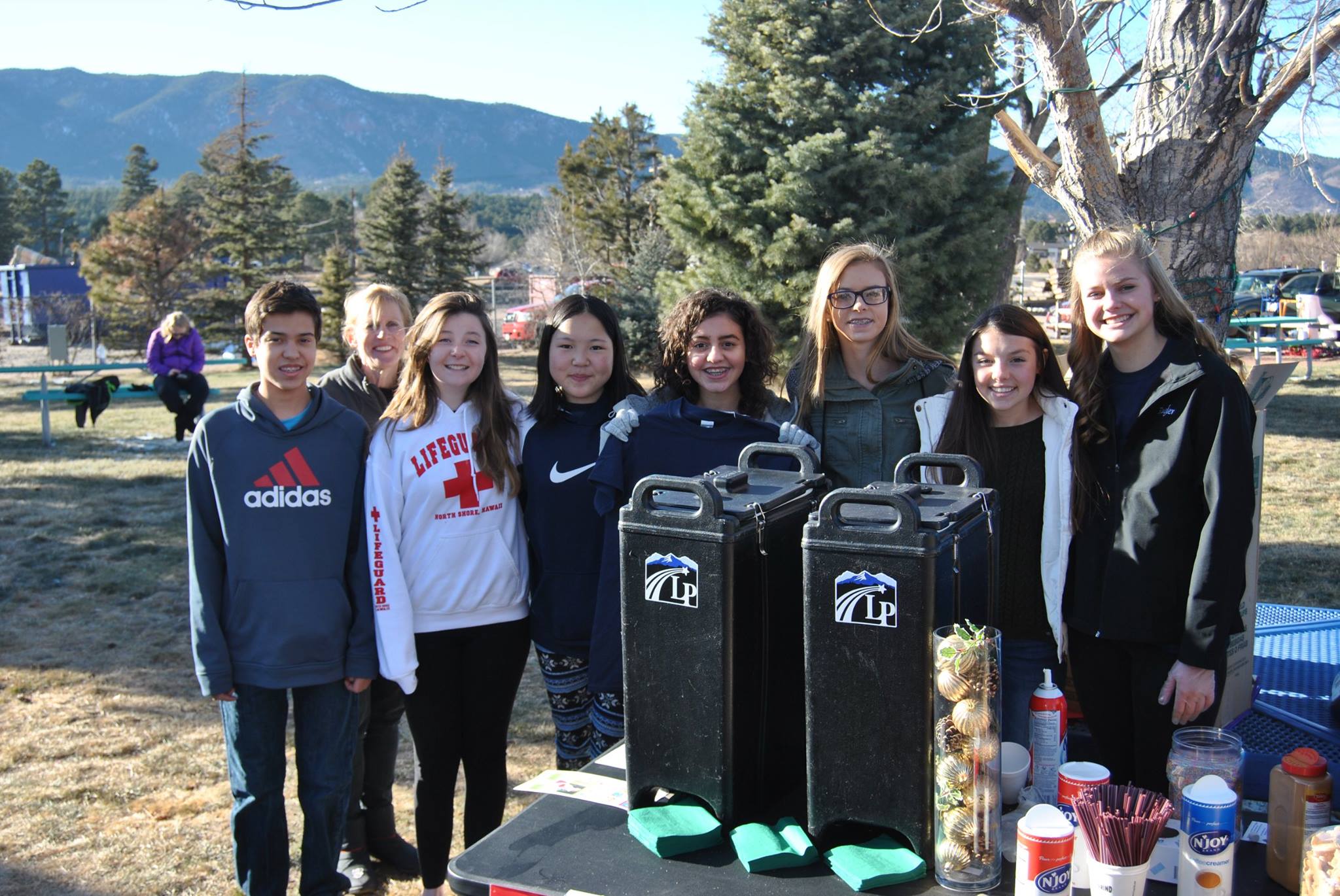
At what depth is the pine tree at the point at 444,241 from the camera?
3394 centimetres

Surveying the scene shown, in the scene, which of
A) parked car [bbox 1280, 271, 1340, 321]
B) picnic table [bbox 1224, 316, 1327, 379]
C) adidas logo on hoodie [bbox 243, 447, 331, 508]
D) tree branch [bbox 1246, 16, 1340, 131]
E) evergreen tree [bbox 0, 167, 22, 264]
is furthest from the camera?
evergreen tree [bbox 0, 167, 22, 264]

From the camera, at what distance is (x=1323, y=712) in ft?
11.0

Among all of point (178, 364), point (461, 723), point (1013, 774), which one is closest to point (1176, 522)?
point (1013, 774)

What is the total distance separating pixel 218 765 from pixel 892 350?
3.40m

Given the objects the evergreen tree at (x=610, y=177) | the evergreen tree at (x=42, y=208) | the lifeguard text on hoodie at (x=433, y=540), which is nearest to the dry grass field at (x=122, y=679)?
the lifeguard text on hoodie at (x=433, y=540)

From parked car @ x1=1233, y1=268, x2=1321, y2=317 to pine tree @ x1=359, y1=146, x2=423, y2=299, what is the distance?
24.0 meters

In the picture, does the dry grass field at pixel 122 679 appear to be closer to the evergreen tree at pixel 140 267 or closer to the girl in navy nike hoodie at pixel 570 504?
the girl in navy nike hoodie at pixel 570 504

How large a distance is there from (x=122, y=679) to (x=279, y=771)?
3.12 m

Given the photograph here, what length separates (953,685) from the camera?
161cm

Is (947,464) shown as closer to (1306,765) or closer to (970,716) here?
(970,716)

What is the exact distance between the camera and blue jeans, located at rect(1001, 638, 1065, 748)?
2.55 metres

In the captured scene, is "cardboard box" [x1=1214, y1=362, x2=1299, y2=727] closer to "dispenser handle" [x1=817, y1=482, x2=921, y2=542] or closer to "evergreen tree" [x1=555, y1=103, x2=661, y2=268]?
"dispenser handle" [x1=817, y1=482, x2=921, y2=542]

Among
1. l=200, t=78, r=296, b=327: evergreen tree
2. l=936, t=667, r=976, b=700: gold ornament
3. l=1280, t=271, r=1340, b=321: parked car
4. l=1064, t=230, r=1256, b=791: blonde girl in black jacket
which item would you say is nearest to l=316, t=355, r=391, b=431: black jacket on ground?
l=1064, t=230, r=1256, b=791: blonde girl in black jacket

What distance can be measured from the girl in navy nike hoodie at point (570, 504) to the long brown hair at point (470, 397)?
0.08m
